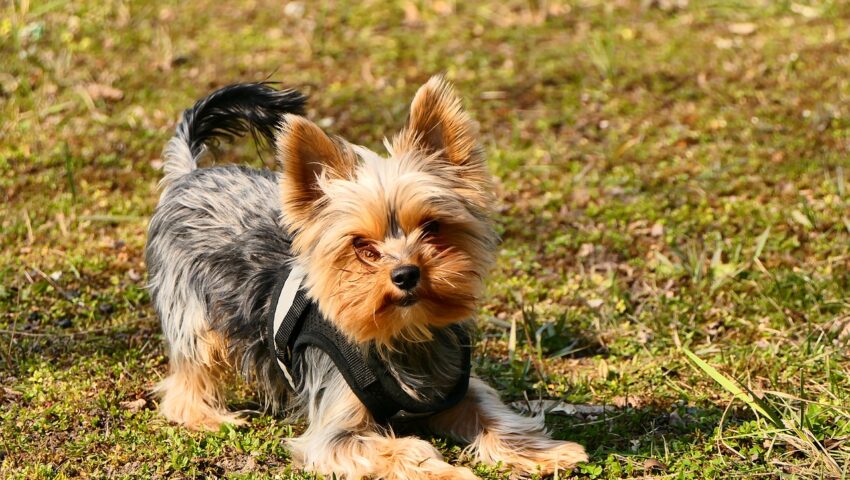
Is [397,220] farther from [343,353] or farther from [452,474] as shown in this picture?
[452,474]

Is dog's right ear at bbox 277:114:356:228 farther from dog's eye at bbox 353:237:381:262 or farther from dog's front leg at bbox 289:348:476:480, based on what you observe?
dog's front leg at bbox 289:348:476:480

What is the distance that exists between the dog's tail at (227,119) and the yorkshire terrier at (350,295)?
0.17 ft

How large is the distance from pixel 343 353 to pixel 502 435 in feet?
2.43

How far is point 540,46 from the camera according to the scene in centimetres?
907

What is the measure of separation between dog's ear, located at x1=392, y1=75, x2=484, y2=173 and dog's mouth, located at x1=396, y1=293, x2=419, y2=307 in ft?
2.12

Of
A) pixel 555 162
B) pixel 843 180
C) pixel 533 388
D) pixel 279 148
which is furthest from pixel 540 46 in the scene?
pixel 279 148

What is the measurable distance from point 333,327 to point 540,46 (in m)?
5.62

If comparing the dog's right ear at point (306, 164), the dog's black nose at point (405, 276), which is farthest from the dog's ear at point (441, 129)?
the dog's black nose at point (405, 276)

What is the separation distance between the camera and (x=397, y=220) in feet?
12.3

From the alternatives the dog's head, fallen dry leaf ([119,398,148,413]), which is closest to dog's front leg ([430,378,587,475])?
the dog's head

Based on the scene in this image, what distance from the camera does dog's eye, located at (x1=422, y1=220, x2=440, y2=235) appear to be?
3.80 metres

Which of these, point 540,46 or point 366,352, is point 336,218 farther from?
point 540,46

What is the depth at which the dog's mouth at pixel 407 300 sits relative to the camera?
3688mm

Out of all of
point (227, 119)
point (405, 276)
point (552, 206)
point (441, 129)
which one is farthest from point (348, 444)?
point (552, 206)
